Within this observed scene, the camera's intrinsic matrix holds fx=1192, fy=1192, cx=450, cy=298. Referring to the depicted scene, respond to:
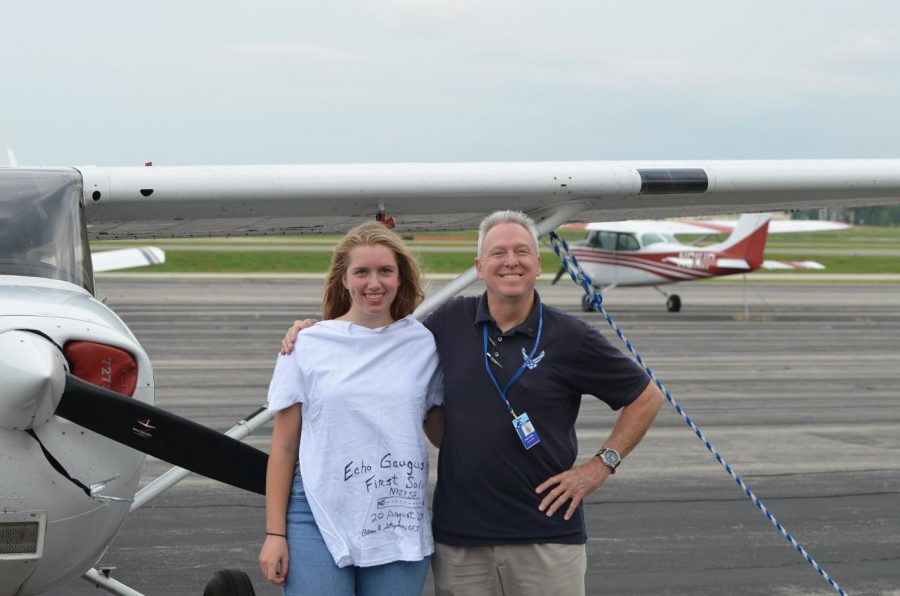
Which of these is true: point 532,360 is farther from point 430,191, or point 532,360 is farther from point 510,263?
point 430,191

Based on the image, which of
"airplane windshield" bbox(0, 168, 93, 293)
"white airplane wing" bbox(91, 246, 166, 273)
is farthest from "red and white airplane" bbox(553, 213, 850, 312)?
"airplane windshield" bbox(0, 168, 93, 293)

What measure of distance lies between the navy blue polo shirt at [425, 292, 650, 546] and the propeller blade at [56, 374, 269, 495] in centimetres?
75

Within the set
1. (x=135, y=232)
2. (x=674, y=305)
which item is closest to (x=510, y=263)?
(x=135, y=232)

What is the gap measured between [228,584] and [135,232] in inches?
98.3

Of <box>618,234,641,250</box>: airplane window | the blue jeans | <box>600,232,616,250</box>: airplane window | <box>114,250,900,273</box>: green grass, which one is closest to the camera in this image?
the blue jeans

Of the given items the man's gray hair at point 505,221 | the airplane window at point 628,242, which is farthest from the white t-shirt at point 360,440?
the airplane window at point 628,242

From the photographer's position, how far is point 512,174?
5.59 metres

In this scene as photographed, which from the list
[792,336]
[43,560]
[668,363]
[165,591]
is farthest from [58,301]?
[792,336]

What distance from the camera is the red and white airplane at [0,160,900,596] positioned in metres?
3.26

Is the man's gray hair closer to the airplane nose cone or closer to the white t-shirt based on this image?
the white t-shirt

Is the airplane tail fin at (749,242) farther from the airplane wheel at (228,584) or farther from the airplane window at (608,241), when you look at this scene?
the airplane wheel at (228,584)

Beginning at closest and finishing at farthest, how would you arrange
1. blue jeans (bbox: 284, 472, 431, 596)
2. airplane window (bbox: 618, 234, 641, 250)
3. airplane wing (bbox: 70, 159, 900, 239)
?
blue jeans (bbox: 284, 472, 431, 596) < airplane wing (bbox: 70, 159, 900, 239) < airplane window (bbox: 618, 234, 641, 250)

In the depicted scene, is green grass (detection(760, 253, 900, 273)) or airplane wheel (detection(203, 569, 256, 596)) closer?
airplane wheel (detection(203, 569, 256, 596))

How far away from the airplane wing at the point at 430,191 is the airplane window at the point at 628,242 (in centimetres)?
2088
